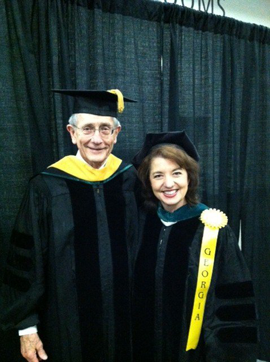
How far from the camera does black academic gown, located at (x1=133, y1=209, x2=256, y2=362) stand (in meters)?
1.28

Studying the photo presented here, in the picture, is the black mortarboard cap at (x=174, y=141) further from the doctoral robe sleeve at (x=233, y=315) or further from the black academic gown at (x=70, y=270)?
the doctoral robe sleeve at (x=233, y=315)

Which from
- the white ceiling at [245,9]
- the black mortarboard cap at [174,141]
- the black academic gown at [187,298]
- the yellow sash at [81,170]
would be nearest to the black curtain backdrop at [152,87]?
the white ceiling at [245,9]

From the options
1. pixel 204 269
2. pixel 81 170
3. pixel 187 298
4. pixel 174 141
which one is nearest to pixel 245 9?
pixel 174 141

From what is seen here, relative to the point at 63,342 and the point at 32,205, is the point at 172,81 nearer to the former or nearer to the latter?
the point at 32,205

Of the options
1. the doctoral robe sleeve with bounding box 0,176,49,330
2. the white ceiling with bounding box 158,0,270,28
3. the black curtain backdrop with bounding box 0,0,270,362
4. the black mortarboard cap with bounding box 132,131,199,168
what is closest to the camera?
the doctoral robe sleeve with bounding box 0,176,49,330

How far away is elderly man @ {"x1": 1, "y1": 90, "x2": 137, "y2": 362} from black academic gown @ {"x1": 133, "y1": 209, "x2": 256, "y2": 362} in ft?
→ 0.40

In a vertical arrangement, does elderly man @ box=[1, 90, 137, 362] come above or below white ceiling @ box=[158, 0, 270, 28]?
below

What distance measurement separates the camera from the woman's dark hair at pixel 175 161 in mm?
1298

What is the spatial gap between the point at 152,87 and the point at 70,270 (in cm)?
133

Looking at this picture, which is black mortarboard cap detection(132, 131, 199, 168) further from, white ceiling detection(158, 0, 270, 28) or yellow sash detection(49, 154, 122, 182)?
white ceiling detection(158, 0, 270, 28)

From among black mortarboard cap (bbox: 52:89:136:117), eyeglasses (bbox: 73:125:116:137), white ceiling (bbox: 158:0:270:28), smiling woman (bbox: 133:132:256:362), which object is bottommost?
smiling woman (bbox: 133:132:256:362)

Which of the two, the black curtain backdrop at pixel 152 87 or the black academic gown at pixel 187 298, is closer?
the black academic gown at pixel 187 298

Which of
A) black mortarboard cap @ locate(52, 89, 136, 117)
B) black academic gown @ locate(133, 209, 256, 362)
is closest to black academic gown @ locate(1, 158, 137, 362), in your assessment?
black academic gown @ locate(133, 209, 256, 362)

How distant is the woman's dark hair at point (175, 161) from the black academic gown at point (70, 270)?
163 millimetres
